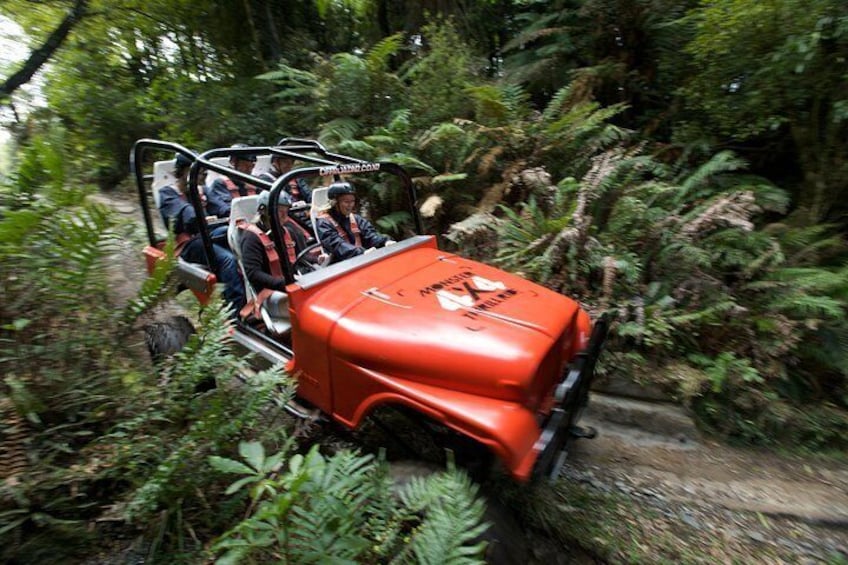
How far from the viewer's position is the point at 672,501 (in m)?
2.83

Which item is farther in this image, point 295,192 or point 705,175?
point 295,192

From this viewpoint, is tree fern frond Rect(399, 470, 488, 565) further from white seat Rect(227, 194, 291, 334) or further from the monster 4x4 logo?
white seat Rect(227, 194, 291, 334)

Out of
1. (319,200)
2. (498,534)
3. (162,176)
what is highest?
(162,176)

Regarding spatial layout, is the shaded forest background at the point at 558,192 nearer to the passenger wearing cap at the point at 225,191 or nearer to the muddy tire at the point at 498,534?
the muddy tire at the point at 498,534

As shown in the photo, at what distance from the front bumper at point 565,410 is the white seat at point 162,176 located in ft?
11.7

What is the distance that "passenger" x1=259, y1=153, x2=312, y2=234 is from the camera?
4.54m

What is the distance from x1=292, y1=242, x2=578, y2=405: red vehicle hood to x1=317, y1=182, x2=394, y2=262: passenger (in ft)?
2.20

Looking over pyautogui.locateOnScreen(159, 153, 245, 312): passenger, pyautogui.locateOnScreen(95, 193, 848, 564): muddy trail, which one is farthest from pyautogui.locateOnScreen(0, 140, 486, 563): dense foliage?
pyautogui.locateOnScreen(159, 153, 245, 312): passenger

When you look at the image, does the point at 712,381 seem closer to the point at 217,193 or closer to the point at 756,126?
the point at 756,126

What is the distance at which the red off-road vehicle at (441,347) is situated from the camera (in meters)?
2.07

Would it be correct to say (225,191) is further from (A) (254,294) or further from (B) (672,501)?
(B) (672,501)

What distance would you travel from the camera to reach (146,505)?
1805mm

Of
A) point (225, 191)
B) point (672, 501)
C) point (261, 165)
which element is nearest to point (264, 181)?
point (225, 191)

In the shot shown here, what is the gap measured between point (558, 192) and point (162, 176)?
142 inches
